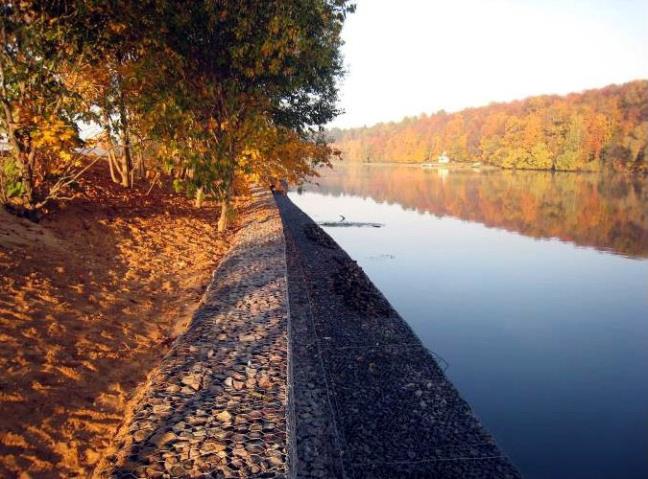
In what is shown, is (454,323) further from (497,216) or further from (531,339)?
(497,216)

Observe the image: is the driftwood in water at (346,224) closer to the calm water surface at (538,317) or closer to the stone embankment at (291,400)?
the calm water surface at (538,317)

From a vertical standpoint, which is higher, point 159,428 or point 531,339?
point 159,428

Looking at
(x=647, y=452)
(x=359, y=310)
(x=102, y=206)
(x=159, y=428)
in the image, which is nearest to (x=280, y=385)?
(x=159, y=428)

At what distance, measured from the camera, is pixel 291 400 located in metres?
5.96

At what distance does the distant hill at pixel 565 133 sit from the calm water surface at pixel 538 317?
61535 millimetres

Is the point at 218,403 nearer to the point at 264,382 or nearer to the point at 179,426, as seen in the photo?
the point at 179,426

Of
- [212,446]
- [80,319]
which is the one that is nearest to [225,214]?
[80,319]

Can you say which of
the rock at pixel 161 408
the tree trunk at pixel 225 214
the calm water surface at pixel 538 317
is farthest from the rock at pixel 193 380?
the tree trunk at pixel 225 214

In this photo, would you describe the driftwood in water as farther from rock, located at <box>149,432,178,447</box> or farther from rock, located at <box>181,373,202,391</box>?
rock, located at <box>149,432,178,447</box>

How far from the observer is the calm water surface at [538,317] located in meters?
9.03

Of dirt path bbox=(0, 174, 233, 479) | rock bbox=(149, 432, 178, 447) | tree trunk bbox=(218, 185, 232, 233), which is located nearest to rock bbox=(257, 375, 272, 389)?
rock bbox=(149, 432, 178, 447)

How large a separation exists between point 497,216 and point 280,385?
38249 mm

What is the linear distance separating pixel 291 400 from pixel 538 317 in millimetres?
12658

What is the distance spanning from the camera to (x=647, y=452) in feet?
28.2
